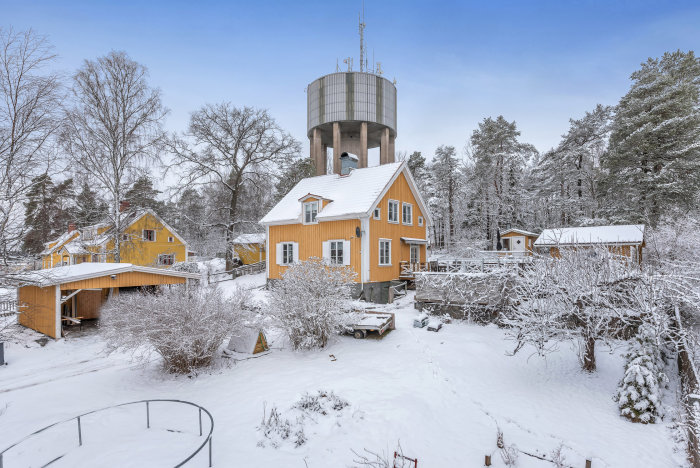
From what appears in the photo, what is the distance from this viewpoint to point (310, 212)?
687 inches

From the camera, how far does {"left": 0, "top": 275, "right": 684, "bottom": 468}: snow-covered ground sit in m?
5.32

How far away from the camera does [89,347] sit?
1070 centimetres

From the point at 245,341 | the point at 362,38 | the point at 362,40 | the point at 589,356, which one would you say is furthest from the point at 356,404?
the point at 362,38

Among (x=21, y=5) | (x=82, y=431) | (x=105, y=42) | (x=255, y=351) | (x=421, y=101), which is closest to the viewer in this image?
(x=82, y=431)

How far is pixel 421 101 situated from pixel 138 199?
20.0 meters

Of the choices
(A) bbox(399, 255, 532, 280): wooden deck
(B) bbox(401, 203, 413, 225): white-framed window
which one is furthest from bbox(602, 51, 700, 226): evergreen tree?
(B) bbox(401, 203, 413, 225): white-framed window

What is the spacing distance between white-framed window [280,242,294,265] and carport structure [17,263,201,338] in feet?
16.7

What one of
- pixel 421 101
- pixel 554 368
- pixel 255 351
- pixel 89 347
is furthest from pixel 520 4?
pixel 89 347

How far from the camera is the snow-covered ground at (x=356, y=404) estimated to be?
5.32 metres

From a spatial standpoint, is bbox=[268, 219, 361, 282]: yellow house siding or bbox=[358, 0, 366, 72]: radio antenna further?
bbox=[358, 0, 366, 72]: radio antenna

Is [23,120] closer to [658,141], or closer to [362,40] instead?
[362,40]

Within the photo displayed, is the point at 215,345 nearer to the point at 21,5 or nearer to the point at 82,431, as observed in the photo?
the point at 82,431

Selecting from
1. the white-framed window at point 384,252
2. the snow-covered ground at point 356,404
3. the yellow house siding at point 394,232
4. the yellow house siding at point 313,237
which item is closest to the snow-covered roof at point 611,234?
the yellow house siding at point 394,232

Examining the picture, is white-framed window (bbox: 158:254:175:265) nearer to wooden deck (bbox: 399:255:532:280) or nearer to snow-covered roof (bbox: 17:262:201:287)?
snow-covered roof (bbox: 17:262:201:287)
